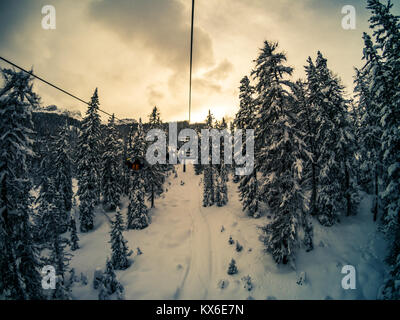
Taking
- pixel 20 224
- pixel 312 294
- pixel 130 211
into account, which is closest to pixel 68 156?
pixel 130 211

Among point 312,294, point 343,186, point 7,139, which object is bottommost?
point 312,294

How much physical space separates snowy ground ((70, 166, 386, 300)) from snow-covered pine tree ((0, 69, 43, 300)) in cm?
514

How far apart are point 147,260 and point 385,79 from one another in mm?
25018

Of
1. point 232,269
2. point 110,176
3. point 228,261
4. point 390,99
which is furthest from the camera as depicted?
point 110,176

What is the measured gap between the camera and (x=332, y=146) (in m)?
A: 17.9

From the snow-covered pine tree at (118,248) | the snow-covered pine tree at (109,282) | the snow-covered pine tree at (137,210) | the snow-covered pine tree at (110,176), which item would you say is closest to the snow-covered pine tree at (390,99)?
the snow-covered pine tree at (109,282)

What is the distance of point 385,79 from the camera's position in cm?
1192

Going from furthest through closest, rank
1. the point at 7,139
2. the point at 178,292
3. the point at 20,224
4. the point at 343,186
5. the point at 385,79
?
1. the point at 343,186
2. the point at 178,292
3. the point at 385,79
4. the point at 20,224
5. the point at 7,139

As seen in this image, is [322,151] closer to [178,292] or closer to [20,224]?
[178,292]

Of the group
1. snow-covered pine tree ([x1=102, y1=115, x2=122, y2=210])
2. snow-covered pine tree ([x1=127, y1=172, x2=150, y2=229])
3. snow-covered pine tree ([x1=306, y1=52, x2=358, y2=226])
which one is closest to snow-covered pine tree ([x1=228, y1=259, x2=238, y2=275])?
snow-covered pine tree ([x1=306, y1=52, x2=358, y2=226])

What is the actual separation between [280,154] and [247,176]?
1110cm
